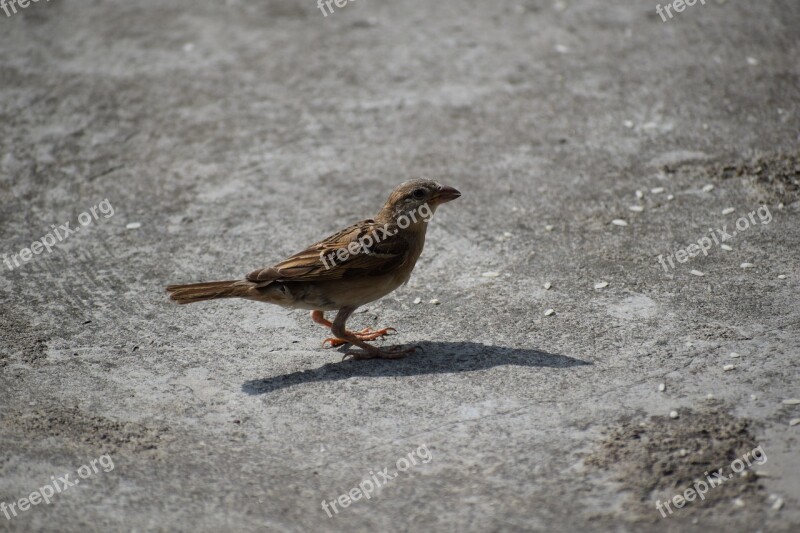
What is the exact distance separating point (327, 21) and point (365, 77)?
1616 mm

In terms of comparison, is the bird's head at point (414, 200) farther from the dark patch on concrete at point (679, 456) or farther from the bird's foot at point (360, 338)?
the dark patch on concrete at point (679, 456)

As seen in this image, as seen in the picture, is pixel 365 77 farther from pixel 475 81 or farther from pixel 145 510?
pixel 145 510

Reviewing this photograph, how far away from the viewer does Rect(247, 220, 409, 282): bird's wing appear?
5.26 meters

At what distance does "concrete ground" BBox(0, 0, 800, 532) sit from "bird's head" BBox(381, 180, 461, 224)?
0.70 meters

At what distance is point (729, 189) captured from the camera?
275 inches
